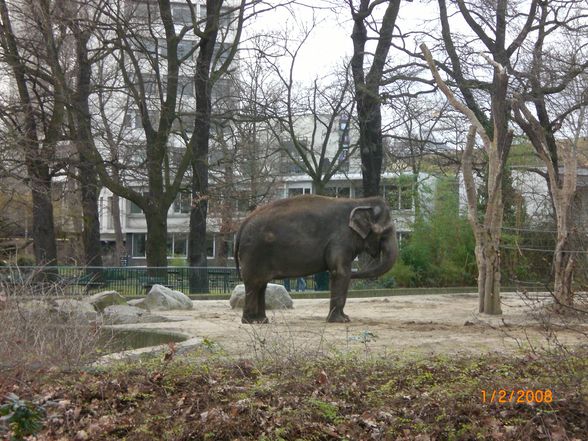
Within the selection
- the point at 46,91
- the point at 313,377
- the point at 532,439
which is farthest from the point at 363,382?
the point at 46,91

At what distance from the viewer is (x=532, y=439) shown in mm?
6832

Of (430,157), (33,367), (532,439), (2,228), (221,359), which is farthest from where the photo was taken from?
(430,157)

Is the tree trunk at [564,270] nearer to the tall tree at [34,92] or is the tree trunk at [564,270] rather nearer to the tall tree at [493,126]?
the tall tree at [493,126]

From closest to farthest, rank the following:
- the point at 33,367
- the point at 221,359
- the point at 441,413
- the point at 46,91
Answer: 1. the point at 441,413
2. the point at 33,367
3. the point at 221,359
4. the point at 46,91

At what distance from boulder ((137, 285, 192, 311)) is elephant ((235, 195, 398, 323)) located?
12.6 feet

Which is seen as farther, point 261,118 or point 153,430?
point 261,118

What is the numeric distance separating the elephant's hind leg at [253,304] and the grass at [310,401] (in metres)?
5.94

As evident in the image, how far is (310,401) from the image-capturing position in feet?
24.5

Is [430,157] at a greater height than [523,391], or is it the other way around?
[430,157]

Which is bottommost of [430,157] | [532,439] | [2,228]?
[532,439]

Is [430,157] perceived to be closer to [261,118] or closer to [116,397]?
[261,118]

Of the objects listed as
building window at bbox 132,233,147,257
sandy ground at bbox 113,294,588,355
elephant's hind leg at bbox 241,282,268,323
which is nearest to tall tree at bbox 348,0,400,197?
sandy ground at bbox 113,294,588,355

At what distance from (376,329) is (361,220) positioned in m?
2.36

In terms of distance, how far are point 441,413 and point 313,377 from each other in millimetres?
1418
